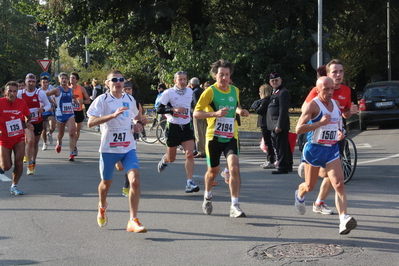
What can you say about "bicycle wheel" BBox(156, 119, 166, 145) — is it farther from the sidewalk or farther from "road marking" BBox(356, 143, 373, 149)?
"road marking" BBox(356, 143, 373, 149)

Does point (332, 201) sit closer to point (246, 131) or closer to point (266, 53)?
point (246, 131)

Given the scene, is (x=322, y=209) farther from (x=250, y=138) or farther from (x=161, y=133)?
(x=250, y=138)

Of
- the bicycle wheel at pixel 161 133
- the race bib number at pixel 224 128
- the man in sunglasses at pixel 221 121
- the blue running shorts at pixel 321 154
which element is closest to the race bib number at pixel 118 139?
the man in sunglasses at pixel 221 121

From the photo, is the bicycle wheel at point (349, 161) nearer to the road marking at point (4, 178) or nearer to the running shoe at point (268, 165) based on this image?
the running shoe at point (268, 165)

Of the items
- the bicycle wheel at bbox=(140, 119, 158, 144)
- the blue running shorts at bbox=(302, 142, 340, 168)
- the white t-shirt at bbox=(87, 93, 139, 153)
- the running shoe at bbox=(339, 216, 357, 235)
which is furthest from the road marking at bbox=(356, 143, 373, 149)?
the white t-shirt at bbox=(87, 93, 139, 153)

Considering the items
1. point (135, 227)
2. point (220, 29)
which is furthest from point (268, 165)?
point (220, 29)

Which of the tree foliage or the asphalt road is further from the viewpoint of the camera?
the tree foliage

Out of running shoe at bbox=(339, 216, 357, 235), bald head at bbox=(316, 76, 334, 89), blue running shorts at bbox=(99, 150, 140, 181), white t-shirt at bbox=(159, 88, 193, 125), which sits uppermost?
bald head at bbox=(316, 76, 334, 89)

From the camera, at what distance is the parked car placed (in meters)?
20.4

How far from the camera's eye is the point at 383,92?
68.3 ft

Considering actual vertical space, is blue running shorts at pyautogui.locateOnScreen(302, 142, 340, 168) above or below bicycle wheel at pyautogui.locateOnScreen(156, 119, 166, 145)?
above

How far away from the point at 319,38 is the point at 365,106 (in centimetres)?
297

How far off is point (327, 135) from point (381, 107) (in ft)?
47.5

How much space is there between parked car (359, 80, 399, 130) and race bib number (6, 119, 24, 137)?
13370mm
